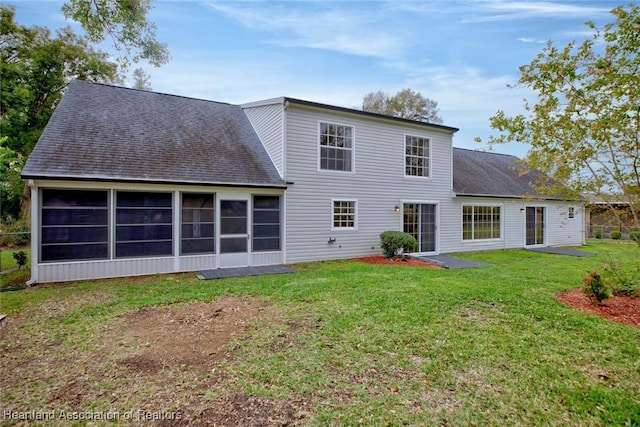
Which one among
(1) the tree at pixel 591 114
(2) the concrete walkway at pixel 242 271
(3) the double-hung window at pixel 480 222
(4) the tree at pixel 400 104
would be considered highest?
(4) the tree at pixel 400 104

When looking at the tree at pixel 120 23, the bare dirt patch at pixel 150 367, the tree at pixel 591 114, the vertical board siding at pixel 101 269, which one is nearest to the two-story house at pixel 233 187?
the vertical board siding at pixel 101 269

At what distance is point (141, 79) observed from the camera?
82.7ft

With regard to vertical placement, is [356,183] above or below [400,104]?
below

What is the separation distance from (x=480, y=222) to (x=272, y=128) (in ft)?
31.4

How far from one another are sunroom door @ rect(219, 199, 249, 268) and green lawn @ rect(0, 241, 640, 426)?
2.59m

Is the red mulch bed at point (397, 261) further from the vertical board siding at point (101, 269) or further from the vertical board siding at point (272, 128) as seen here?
the vertical board siding at point (101, 269)

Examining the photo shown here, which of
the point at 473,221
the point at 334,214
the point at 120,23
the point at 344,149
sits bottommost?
the point at 473,221

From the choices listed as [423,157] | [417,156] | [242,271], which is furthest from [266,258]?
[423,157]

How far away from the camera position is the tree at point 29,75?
15547 mm

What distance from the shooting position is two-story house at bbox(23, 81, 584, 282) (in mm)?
7488

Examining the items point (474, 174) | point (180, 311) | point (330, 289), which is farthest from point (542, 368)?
point (474, 174)

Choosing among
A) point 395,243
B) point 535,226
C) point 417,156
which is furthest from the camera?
point 535,226

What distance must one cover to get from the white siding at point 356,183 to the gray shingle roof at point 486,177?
146cm

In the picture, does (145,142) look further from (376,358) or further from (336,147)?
(376,358)
